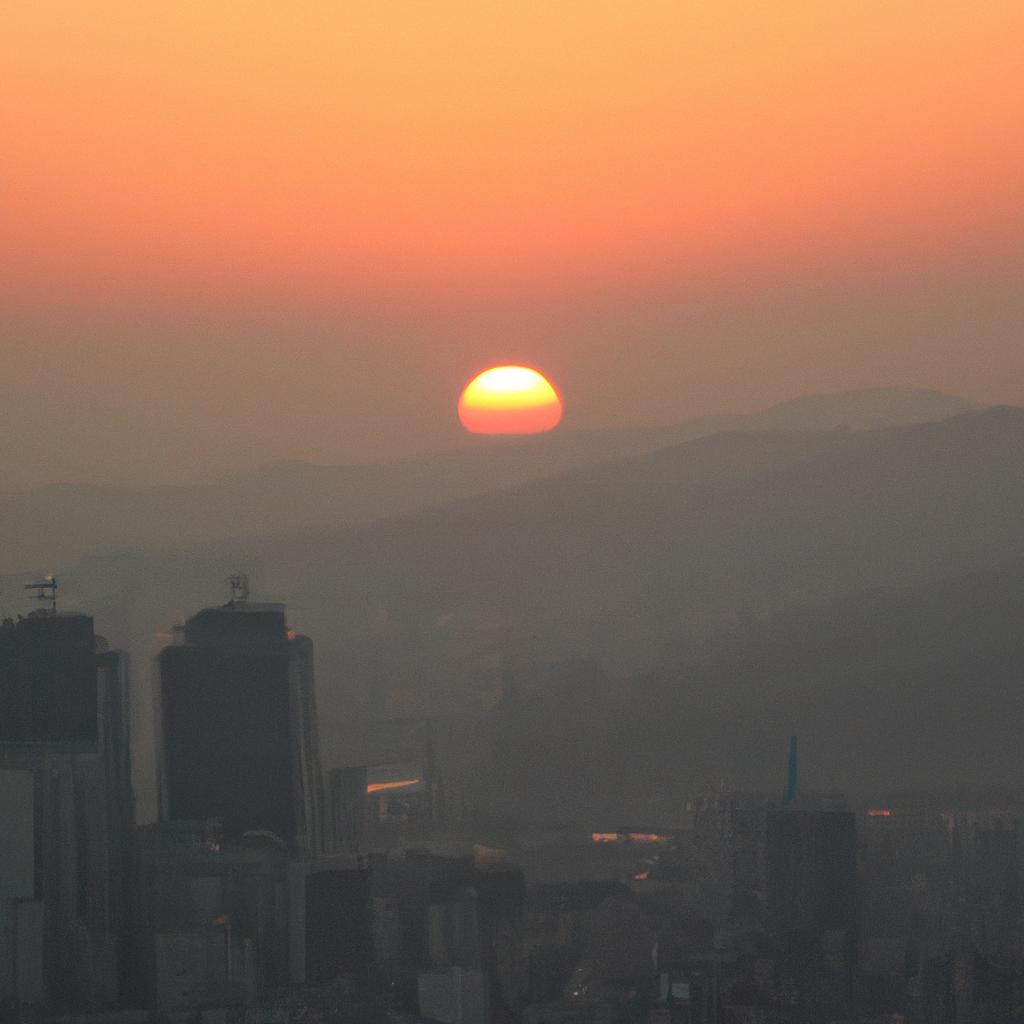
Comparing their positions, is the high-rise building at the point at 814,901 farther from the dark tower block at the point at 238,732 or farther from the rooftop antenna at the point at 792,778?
the dark tower block at the point at 238,732

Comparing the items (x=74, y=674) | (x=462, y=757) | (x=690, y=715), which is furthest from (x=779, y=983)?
(x=74, y=674)

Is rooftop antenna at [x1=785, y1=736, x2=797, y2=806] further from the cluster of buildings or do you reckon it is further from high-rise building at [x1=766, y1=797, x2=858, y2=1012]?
high-rise building at [x1=766, y1=797, x2=858, y2=1012]

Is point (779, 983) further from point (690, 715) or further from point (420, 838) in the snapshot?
point (420, 838)

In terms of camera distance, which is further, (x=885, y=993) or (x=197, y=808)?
(x=197, y=808)

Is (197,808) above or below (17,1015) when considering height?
above

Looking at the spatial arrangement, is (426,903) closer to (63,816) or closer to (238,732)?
(238,732)

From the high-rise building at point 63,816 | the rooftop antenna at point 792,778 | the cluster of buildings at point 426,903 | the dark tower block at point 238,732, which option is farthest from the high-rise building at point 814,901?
the high-rise building at point 63,816

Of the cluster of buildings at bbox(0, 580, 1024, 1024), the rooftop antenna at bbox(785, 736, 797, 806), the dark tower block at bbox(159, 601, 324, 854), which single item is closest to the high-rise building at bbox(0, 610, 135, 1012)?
the cluster of buildings at bbox(0, 580, 1024, 1024)
